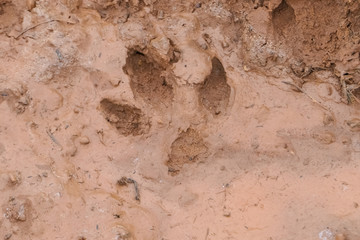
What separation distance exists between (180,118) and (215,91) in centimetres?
32

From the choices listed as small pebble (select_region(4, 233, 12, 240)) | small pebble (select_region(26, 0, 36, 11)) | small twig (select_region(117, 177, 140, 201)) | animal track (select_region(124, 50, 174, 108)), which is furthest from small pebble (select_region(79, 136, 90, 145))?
small pebble (select_region(26, 0, 36, 11))

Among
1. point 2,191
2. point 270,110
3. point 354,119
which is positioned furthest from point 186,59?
point 2,191

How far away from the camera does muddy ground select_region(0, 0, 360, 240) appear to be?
2912 mm

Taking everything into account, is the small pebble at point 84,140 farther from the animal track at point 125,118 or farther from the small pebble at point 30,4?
the small pebble at point 30,4

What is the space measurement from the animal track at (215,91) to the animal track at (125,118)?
1.42 feet

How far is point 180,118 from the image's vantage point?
127 inches

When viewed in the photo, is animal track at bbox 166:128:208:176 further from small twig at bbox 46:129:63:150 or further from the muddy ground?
small twig at bbox 46:129:63:150

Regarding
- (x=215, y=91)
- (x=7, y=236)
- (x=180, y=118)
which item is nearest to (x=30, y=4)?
(x=180, y=118)

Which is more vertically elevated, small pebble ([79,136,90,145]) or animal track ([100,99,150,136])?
animal track ([100,99,150,136])

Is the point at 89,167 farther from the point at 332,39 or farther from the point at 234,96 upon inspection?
the point at 332,39

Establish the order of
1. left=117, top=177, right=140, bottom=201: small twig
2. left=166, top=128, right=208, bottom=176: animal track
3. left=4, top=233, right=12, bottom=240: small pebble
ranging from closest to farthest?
left=4, top=233, right=12, bottom=240: small pebble, left=117, top=177, right=140, bottom=201: small twig, left=166, top=128, right=208, bottom=176: animal track

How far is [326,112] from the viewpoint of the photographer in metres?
3.24

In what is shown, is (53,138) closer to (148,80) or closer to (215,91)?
(148,80)

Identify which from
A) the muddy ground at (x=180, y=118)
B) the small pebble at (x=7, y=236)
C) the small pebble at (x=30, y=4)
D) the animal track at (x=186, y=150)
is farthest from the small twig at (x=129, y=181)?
the small pebble at (x=30, y=4)
